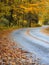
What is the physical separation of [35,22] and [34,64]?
5753 cm

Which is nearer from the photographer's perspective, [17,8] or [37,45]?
[37,45]

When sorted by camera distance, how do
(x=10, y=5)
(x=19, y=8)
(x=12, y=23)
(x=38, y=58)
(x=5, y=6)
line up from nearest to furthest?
(x=38, y=58) < (x=5, y=6) < (x=10, y=5) < (x=19, y=8) < (x=12, y=23)

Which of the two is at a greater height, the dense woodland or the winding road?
the winding road

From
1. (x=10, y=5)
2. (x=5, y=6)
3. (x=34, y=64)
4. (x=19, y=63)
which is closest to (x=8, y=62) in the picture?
(x=19, y=63)

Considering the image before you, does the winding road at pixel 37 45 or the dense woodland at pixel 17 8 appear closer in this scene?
the winding road at pixel 37 45

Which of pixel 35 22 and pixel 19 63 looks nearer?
pixel 19 63

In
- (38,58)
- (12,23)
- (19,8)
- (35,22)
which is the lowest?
→ (35,22)

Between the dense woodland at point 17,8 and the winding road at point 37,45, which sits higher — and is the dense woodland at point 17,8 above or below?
below

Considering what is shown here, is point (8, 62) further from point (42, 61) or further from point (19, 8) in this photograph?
point (19, 8)

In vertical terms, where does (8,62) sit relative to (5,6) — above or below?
above

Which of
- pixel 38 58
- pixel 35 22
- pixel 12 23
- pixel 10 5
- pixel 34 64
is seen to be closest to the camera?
pixel 34 64

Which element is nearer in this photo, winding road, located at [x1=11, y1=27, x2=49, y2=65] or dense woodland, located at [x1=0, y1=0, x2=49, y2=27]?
winding road, located at [x1=11, y1=27, x2=49, y2=65]

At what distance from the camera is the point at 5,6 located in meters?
35.7

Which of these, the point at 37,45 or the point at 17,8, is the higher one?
the point at 37,45
